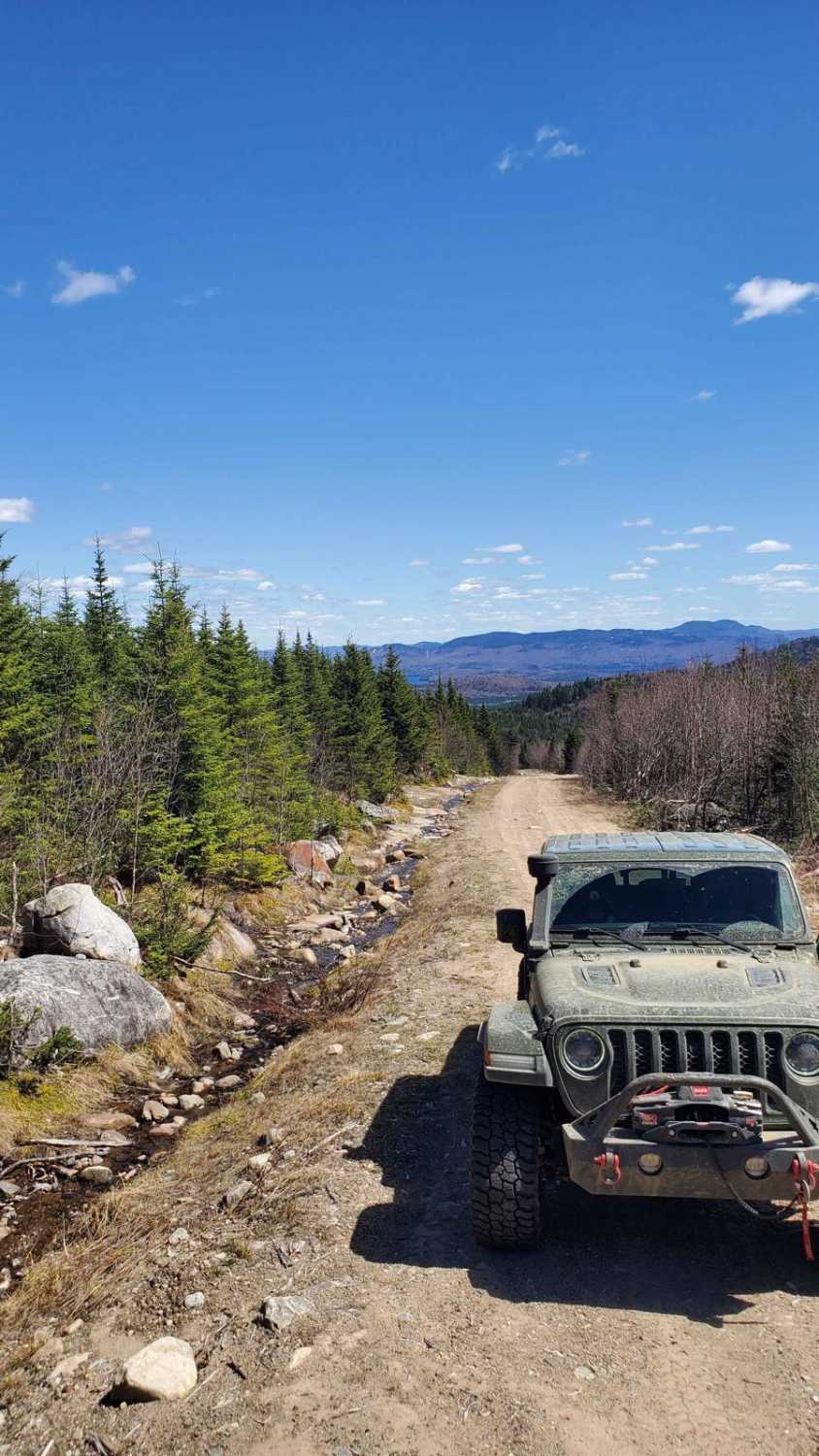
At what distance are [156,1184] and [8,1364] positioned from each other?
240 centimetres

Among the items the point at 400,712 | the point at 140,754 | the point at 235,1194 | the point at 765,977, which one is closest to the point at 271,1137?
the point at 235,1194

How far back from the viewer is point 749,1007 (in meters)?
4.73

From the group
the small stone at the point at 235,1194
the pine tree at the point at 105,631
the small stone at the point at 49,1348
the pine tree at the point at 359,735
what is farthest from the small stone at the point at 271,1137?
the pine tree at the point at 359,735

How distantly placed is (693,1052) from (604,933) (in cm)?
142

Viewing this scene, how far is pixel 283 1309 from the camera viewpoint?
4.78 metres

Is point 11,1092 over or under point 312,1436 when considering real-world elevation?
under

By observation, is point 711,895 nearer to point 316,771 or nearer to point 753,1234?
point 753,1234

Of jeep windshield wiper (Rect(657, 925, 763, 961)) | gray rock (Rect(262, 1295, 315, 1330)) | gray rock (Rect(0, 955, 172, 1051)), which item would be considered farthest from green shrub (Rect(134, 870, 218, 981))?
jeep windshield wiper (Rect(657, 925, 763, 961))

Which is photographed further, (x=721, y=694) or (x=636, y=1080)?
(x=721, y=694)

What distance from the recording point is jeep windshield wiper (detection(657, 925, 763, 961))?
5691 mm

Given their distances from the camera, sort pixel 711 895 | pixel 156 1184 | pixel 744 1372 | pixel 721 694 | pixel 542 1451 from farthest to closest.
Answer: pixel 721 694 → pixel 156 1184 → pixel 711 895 → pixel 744 1372 → pixel 542 1451

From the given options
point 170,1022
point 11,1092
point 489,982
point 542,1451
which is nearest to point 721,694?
point 489,982

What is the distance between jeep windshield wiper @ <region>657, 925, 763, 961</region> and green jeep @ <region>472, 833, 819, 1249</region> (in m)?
0.01

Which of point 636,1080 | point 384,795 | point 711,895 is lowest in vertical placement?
point 384,795
